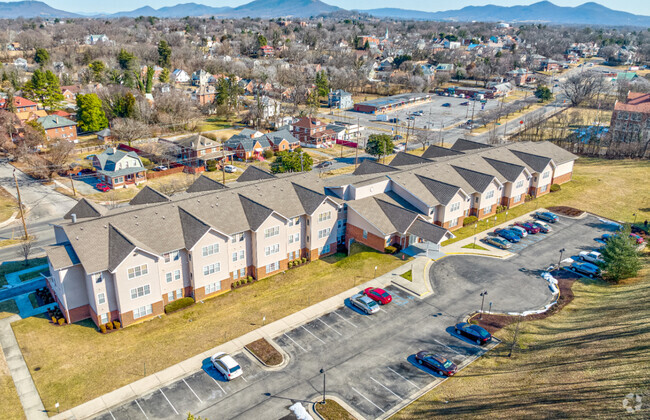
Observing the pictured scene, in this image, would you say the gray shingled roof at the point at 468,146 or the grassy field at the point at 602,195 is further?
the gray shingled roof at the point at 468,146

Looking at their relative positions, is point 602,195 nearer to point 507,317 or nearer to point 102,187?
point 507,317

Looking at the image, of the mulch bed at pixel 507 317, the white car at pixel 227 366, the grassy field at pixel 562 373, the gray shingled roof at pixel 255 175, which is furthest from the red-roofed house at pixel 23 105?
the grassy field at pixel 562 373

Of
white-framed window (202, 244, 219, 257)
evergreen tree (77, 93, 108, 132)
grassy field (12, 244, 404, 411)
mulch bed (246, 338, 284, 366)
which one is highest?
evergreen tree (77, 93, 108, 132)

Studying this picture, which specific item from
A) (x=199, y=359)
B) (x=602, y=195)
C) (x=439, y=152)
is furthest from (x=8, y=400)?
(x=602, y=195)

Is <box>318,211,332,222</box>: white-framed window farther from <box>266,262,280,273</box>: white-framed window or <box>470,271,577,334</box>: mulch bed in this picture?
<box>470,271,577,334</box>: mulch bed

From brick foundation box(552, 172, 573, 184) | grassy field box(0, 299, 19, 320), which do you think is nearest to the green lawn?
grassy field box(0, 299, 19, 320)

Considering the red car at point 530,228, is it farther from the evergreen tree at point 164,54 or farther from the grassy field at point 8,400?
the evergreen tree at point 164,54
